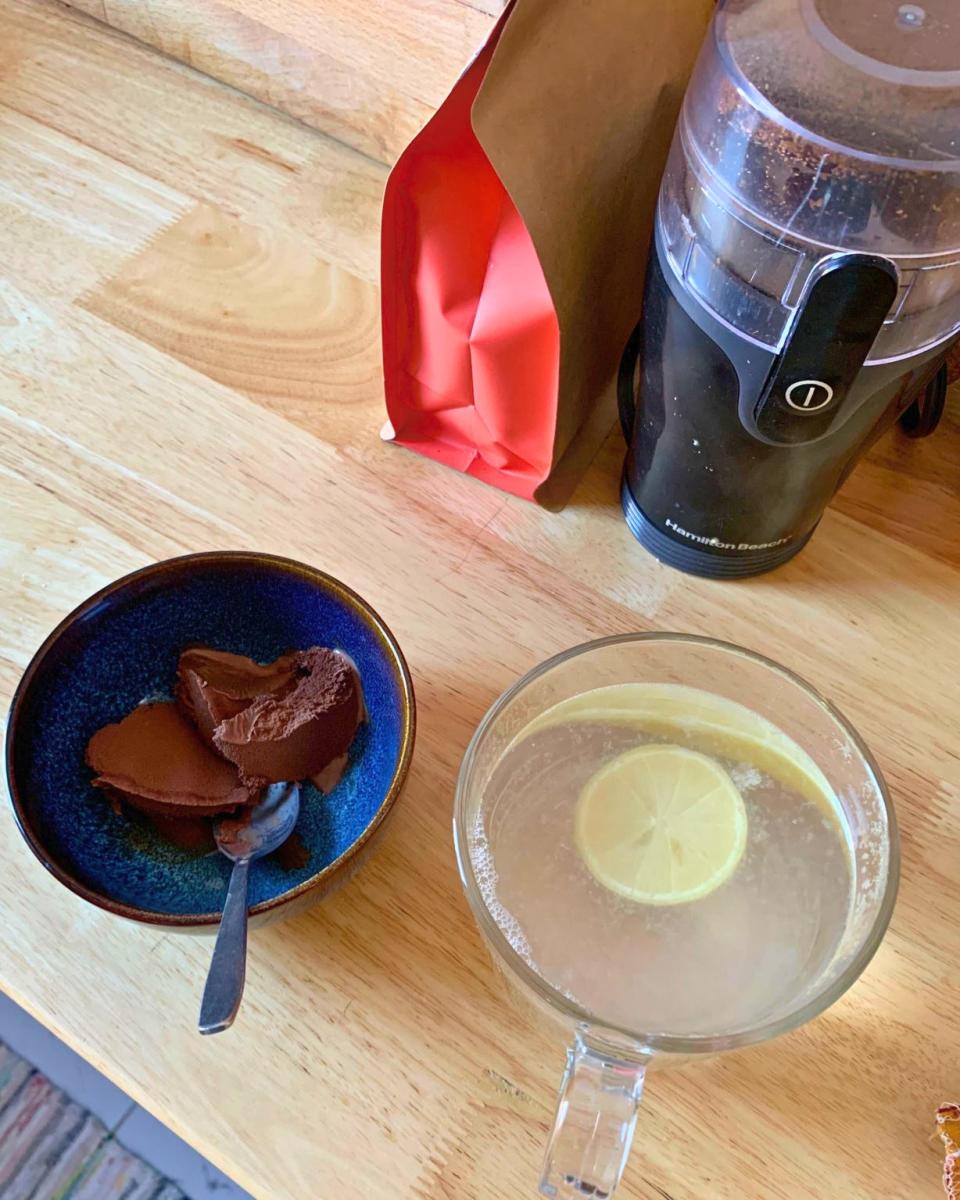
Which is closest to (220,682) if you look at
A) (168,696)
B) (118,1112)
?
(168,696)

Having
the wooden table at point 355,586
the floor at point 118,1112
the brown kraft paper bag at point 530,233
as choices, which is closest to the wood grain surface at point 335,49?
the wooden table at point 355,586

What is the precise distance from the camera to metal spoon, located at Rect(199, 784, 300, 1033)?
42cm

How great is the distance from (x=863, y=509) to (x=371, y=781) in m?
0.34

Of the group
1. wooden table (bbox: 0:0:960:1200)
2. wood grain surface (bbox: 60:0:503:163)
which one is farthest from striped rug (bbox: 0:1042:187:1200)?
wood grain surface (bbox: 60:0:503:163)

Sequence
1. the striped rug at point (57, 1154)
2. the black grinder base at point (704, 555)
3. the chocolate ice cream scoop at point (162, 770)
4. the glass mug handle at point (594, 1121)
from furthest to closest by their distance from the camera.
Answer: the striped rug at point (57, 1154) → the black grinder base at point (704, 555) → the chocolate ice cream scoop at point (162, 770) → the glass mug handle at point (594, 1121)

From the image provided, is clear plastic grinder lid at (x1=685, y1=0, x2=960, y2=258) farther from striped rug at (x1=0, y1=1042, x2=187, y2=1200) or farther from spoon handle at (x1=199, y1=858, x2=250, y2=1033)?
striped rug at (x1=0, y1=1042, x2=187, y2=1200)

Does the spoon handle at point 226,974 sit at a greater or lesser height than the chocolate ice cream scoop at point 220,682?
greater

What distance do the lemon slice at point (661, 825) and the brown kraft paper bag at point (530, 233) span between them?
202 mm

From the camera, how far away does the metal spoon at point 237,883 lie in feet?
1.37

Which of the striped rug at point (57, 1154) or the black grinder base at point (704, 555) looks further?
the striped rug at point (57, 1154)

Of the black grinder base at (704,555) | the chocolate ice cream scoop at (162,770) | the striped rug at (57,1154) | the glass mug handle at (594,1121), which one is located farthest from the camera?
the striped rug at (57,1154)

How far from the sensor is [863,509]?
0.66 meters

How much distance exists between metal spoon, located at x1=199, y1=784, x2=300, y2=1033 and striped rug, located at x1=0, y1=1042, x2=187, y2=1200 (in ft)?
1.85

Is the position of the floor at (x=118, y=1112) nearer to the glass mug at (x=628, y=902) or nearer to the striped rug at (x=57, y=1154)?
the striped rug at (x=57, y=1154)
